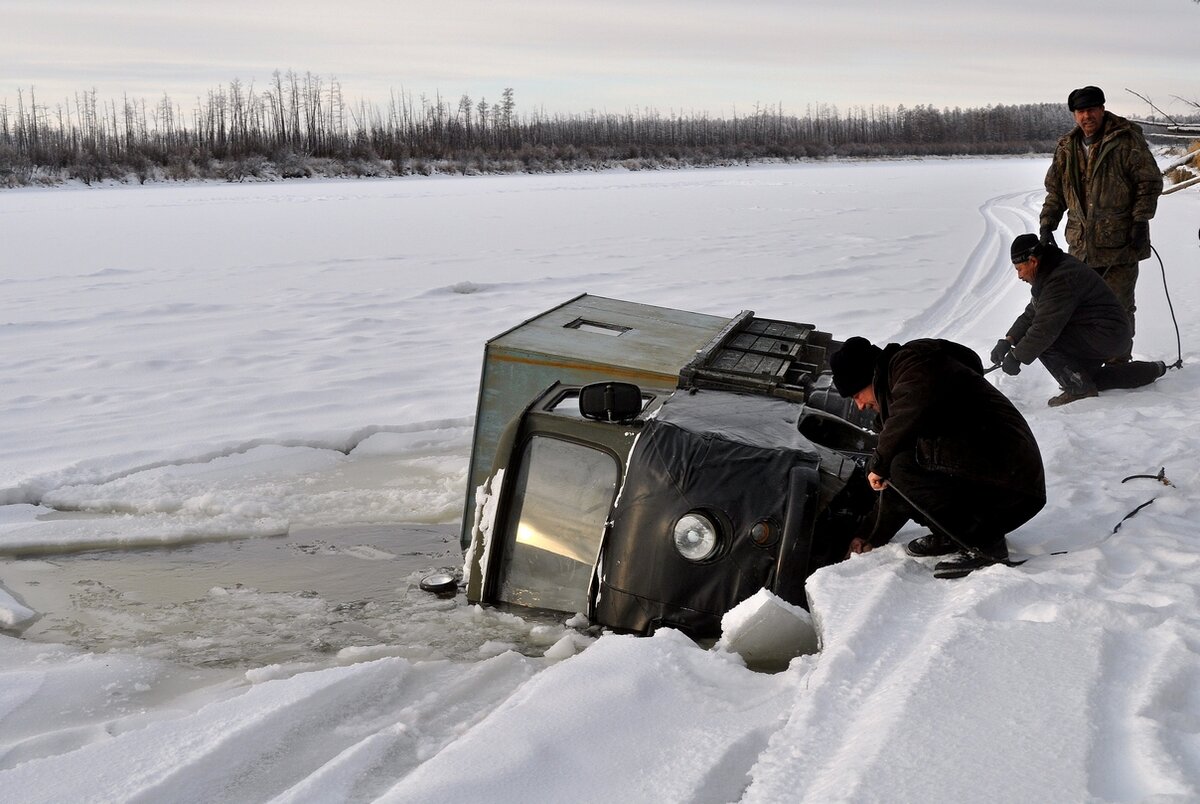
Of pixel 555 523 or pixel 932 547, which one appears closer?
pixel 932 547

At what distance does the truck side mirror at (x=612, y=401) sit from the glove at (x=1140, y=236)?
17.5ft

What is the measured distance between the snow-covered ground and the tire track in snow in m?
0.08

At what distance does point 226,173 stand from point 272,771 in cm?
4955

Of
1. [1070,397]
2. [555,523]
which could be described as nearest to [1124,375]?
[1070,397]

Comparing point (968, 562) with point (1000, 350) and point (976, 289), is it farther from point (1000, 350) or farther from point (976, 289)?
point (976, 289)

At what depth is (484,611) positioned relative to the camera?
203 inches

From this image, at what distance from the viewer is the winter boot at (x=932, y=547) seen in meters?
4.62

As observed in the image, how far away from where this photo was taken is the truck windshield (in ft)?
15.4

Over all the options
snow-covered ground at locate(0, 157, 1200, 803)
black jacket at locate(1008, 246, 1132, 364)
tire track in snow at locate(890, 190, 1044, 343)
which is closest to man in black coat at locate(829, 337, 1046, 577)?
snow-covered ground at locate(0, 157, 1200, 803)

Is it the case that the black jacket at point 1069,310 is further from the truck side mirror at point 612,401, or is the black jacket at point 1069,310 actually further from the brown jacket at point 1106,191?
the truck side mirror at point 612,401

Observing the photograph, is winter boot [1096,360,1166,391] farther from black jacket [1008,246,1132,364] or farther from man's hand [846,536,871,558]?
man's hand [846,536,871,558]

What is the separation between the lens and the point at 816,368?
6148mm

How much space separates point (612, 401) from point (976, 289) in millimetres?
11416

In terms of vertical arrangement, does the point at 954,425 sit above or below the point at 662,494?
above
